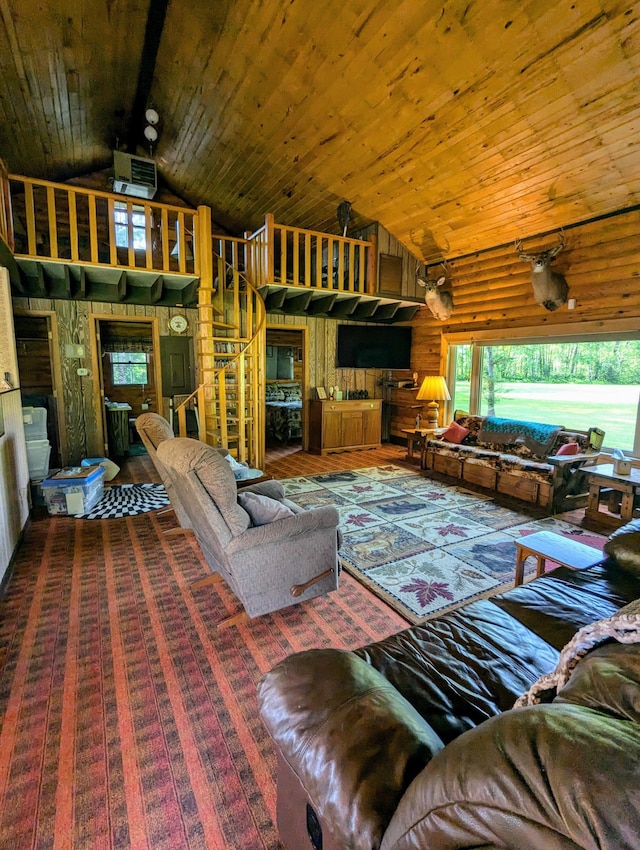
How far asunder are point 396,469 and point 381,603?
11.2 feet

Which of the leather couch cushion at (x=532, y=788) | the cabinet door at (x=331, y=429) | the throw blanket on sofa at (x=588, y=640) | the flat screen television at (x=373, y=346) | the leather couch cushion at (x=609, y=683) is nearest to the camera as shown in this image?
the leather couch cushion at (x=532, y=788)

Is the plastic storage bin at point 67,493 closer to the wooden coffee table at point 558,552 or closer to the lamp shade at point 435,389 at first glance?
the wooden coffee table at point 558,552

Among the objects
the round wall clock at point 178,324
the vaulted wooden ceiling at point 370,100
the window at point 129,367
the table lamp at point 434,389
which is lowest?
the table lamp at point 434,389

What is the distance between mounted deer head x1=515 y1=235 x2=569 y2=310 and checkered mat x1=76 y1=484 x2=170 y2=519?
4971mm

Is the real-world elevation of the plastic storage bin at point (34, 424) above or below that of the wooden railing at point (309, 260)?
below

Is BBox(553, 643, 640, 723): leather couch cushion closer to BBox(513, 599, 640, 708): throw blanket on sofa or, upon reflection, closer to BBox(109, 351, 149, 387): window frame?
BBox(513, 599, 640, 708): throw blanket on sofa

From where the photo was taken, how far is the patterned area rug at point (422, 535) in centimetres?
268

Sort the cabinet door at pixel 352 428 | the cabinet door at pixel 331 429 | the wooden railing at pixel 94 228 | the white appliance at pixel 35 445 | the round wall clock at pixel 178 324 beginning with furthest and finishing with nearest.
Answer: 1. the cabinet door at pixel 352 428
2. the cabinet door at pixel 331 429
3. the round wall clock at pixel 178 324
4. the white appliance at pixel 35 445
5. the wooden railing at pixel 94 228

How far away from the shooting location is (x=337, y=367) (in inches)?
290

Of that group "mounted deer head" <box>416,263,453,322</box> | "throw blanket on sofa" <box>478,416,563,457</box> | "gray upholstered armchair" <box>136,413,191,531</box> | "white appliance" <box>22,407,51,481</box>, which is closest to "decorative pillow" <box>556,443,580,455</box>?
"throw blanket on sofa" <box>478,416,563,457</box>

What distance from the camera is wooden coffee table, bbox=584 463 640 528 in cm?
351

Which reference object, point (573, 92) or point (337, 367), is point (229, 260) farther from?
point (573, 92)

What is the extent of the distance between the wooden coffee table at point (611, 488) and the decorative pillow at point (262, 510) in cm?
311

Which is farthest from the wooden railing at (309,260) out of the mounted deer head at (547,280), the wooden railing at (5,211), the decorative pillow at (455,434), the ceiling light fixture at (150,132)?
the wooden railing at (5,211)
